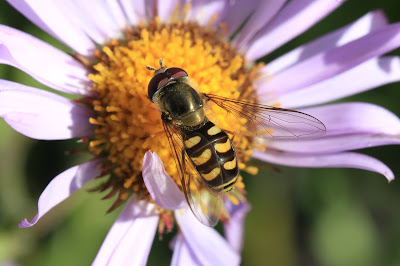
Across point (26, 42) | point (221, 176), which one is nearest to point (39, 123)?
point (26, 42)

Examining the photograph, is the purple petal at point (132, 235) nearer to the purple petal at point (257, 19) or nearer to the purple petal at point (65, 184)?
the purple petal at point (65, 184)

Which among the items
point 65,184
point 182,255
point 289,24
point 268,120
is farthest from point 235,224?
point 289,24

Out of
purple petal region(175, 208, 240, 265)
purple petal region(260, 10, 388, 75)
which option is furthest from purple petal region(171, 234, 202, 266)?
purple petal region(260, 10, 388, 75)

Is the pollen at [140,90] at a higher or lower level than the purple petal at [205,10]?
lower

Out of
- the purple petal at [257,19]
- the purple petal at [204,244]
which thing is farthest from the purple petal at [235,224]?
the purple petal at [257,19]

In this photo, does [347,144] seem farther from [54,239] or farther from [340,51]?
[54,239]
